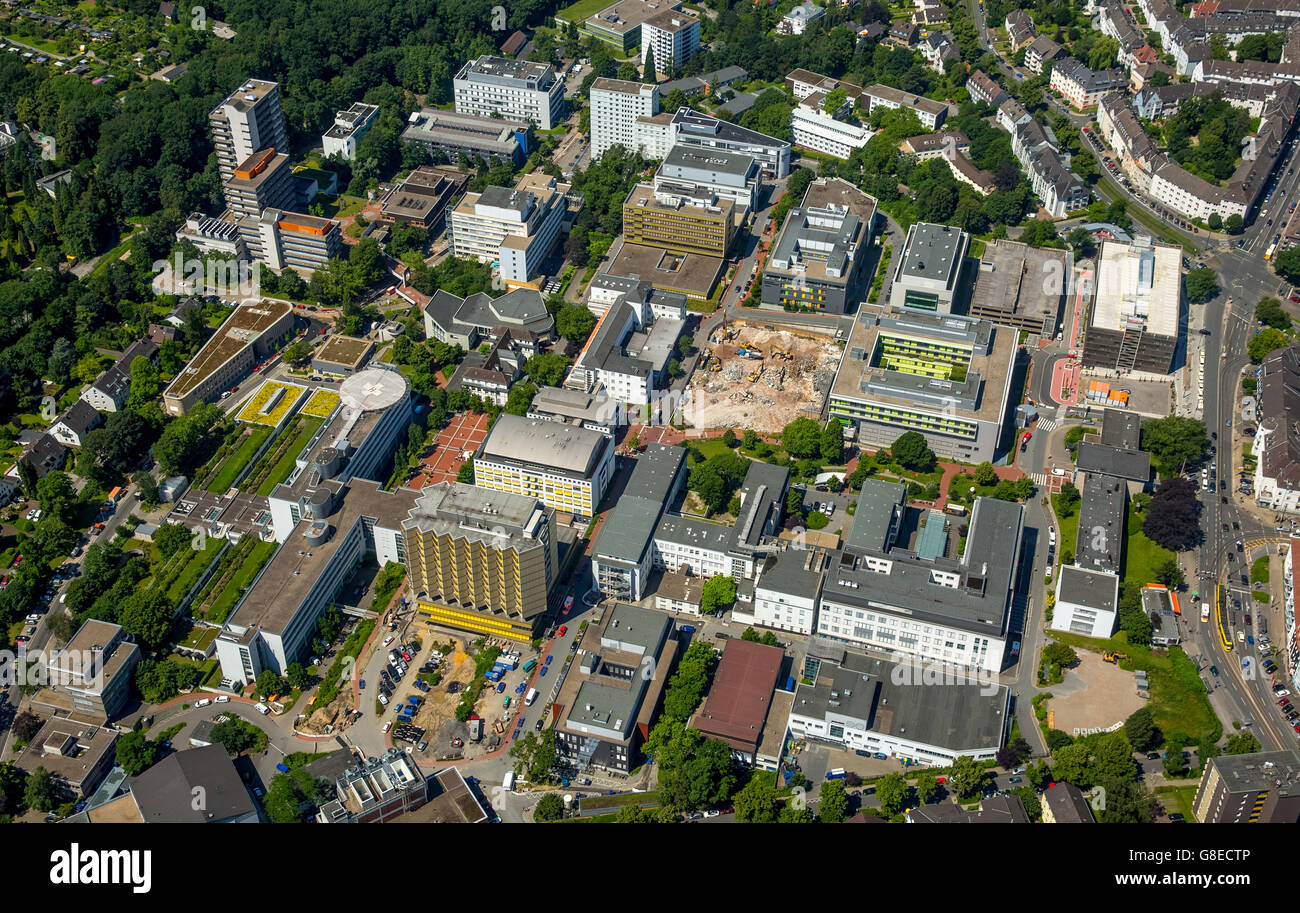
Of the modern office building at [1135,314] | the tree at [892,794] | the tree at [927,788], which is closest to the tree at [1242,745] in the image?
the tree at [927,788]

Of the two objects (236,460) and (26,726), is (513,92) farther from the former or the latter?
(26,726)

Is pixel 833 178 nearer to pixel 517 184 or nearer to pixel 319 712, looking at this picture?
pixel 517 184

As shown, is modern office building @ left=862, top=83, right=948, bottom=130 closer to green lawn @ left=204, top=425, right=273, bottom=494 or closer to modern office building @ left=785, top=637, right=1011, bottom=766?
modern office building @ left=785, top=637, right=1011, bottom=766

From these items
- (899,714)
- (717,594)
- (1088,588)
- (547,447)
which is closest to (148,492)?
(547,447)

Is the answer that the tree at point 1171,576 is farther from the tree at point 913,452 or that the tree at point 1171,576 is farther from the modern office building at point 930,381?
the tree at point 913,452

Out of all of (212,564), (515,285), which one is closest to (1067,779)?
(212,564)

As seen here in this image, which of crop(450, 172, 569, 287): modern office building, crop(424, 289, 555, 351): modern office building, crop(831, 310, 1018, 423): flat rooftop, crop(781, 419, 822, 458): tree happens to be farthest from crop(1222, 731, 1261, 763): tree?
crop(450, 172, 569, 287): modern office building
